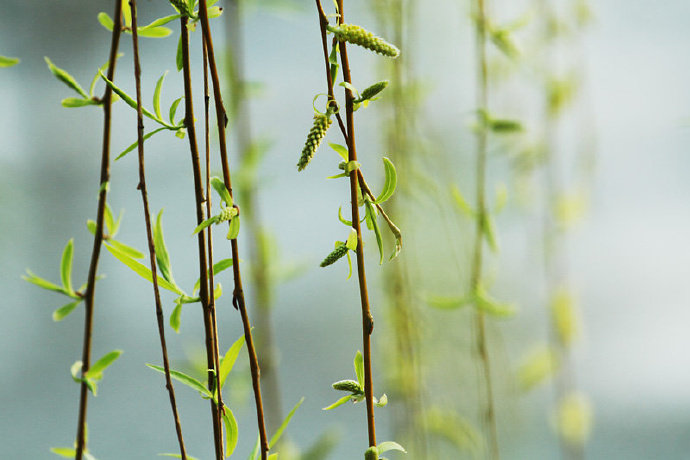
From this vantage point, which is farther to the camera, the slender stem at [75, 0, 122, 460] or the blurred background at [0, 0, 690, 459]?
the blurred background at [0, 0, 690, 459]

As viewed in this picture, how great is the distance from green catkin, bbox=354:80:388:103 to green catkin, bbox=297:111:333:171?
0.01m

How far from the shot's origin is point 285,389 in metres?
1.13

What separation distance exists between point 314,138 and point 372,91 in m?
0.02

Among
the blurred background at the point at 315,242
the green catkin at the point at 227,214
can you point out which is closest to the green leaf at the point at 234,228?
Answer: the green catkin at the point at 227,214

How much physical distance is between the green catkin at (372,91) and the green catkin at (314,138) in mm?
12

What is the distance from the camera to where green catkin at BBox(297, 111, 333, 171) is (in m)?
0.18

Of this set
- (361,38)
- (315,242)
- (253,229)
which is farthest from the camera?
(315,242)

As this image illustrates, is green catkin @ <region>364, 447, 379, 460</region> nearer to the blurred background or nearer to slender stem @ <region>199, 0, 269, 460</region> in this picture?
slender stem @ <region>199, 0, 269, 460</region>

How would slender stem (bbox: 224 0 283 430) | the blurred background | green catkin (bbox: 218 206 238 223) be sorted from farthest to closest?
1. the blurred background
2. slender stem (bbox: 224 0 283 430)
3. green catkin (bbox: 218 206 238 223)

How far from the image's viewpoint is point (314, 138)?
0.19 m

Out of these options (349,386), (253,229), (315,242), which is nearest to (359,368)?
(349,386)

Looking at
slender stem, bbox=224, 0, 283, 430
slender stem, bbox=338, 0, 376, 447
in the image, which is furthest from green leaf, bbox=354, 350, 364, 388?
slender stem, bbox=224, 0, 283, 430

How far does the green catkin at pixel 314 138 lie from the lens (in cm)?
18

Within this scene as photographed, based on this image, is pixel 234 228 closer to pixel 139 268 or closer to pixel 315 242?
pixel 139 268
